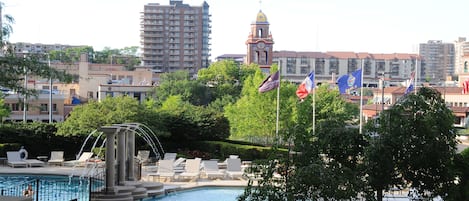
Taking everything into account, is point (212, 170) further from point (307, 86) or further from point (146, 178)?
point (307, 86)

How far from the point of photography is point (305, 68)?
163 m

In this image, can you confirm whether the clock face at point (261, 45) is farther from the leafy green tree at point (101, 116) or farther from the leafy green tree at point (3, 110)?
the leafy green tree at point (101, 116)

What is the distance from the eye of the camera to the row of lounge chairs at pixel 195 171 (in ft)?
91.8

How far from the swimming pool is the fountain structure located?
1045 millimetres

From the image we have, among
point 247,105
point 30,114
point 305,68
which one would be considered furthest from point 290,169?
point 305,68

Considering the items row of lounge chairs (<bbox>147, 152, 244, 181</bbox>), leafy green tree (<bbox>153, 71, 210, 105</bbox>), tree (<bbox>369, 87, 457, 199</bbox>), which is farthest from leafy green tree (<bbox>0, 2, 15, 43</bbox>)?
leafy green tree (<bbox>153, 71, 210, 105</bbox>)

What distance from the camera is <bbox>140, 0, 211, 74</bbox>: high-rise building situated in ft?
469

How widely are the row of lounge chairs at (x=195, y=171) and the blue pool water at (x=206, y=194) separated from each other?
1748mm

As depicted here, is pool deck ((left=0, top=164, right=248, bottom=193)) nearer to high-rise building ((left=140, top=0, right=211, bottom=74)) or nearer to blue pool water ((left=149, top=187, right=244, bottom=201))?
blue pool water ((left=149, top=187, right=244, bottom=201))

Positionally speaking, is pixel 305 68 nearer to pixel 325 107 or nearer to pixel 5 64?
pixel 325 107

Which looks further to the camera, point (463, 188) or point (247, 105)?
point (247, 105)

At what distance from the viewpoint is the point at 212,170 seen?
29078mm

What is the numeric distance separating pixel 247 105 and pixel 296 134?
34737mm

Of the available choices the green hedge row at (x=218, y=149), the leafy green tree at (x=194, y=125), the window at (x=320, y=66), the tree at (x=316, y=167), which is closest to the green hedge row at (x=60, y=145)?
the green hedge row at (x=218, y=149)
